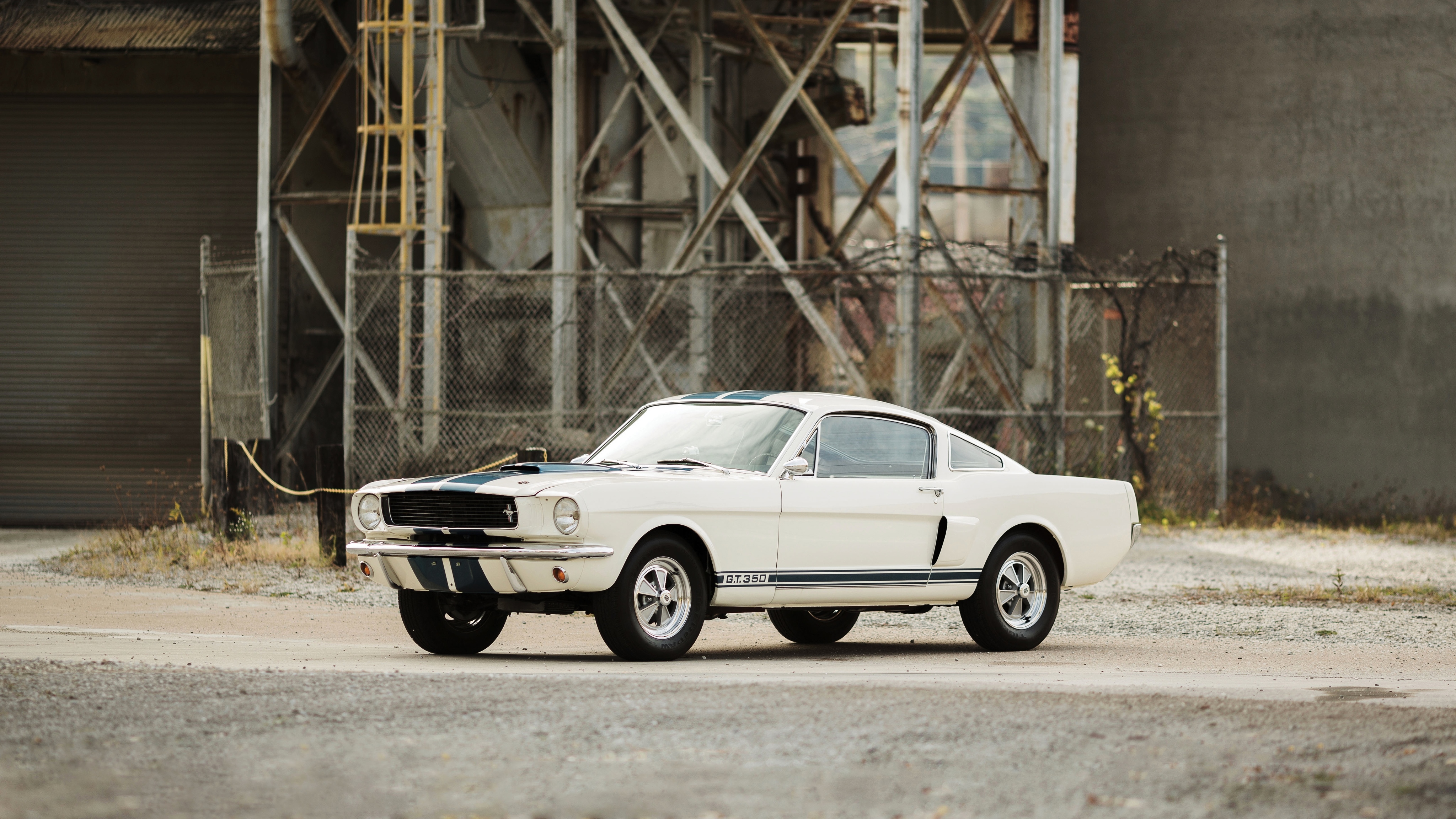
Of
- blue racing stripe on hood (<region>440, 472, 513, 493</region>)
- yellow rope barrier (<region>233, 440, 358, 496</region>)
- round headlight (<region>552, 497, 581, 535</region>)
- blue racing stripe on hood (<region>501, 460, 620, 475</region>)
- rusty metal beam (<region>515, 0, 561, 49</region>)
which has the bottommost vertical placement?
yellow rope barrier (<region>233, 440, 358, 496</region>)

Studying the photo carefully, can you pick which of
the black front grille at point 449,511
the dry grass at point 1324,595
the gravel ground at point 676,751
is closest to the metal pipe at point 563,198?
the dry grass at point 1324,595

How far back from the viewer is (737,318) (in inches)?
774

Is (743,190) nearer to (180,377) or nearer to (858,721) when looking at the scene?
(180,377)

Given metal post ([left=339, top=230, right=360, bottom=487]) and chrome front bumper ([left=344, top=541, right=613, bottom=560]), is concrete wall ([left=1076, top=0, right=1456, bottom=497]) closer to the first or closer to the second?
metal post ([left=339, top=230, right=360, bottom=487])

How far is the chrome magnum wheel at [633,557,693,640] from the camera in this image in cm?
886

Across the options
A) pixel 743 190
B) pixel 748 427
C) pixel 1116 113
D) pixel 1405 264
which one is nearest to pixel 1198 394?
pixel 1405 264

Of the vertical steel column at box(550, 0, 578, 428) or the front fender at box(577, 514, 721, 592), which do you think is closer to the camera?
the front fender at box(577, 514, 721, 592)

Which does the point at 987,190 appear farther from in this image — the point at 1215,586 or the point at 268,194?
the point at 268,194

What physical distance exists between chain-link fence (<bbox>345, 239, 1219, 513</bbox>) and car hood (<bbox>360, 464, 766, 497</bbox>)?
7.42 meters

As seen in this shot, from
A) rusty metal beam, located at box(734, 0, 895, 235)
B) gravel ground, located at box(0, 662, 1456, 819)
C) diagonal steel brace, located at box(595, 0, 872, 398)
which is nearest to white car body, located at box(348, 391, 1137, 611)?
gravel ground, located at box(0, 662, 1456, 819)

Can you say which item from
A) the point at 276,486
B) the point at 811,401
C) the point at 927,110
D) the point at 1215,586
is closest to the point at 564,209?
the point at 927,110

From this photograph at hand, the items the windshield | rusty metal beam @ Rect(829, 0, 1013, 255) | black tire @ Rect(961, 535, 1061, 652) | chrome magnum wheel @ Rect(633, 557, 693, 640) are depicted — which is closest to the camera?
chrome magnum wheel @ Rect(633, 557, 693, 640)

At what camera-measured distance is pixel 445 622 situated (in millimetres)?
9656

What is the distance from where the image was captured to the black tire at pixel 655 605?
872 cm
